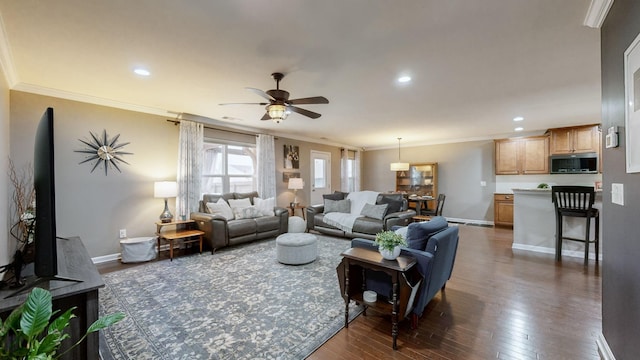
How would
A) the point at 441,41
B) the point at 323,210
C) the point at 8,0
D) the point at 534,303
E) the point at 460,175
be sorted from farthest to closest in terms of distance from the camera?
the point at 460,175, the point at 323,210, the point at 534,303, the point at 441,41, the point at 8,0

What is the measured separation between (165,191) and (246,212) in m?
1.44

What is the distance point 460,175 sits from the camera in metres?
7.48

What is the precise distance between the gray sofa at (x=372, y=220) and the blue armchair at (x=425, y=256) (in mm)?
2393

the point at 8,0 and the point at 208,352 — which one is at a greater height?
the point at 8,0

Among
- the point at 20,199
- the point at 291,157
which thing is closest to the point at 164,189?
the point at 20,199

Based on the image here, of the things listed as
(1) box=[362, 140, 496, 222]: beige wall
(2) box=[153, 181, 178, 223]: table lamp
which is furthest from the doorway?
(2) box=[153, 181, 178, 223]: table lamp

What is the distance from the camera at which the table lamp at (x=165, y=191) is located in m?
4.20

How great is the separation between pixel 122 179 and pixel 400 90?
445 centimetres

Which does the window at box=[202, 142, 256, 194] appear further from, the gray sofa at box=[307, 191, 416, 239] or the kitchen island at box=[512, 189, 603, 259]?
the kitchen island at box=[512, 189, 603, 259]

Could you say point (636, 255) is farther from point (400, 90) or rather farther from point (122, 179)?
point (122, 179)

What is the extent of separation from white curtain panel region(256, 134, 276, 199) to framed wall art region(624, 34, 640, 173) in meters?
5.56

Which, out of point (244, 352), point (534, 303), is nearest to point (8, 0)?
point (244, 352)

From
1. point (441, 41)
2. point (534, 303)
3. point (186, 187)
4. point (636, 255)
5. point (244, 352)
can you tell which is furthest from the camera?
point (186, 187)

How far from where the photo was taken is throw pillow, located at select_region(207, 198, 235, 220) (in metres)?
4.75
